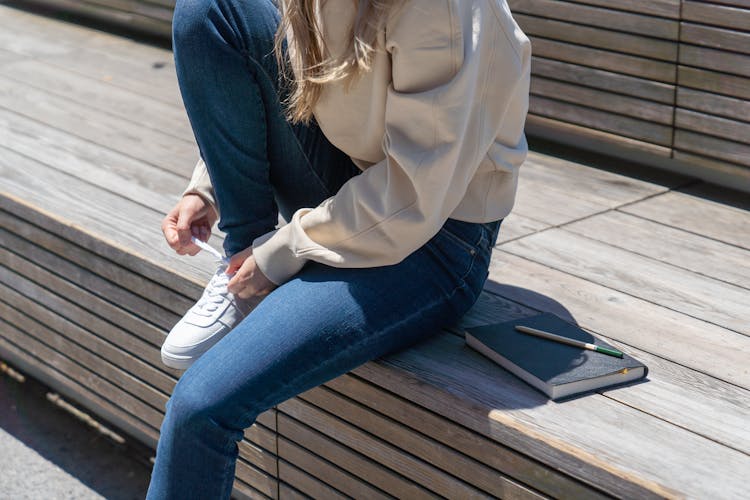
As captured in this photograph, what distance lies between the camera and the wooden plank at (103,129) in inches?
101

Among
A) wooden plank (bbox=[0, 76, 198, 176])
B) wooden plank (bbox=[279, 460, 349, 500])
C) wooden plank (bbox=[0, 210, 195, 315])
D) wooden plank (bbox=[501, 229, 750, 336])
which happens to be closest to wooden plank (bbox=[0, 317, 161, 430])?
wooden plank (bbox=[0, 210, 195, 315])

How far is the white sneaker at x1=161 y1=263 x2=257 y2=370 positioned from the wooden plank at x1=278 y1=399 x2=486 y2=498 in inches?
9.1

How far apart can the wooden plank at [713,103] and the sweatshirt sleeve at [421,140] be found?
1.01 metres

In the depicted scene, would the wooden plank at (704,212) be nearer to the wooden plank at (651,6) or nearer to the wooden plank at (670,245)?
the wooden plank at (670,245)

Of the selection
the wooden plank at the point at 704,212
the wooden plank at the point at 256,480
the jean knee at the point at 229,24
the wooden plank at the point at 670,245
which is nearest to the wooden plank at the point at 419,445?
the wooden plank at the point at 256,480

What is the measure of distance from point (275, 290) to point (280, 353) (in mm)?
129

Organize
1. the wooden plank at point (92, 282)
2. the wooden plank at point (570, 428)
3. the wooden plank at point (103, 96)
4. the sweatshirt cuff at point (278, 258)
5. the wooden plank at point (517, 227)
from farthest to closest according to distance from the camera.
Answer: the wooden plank at point (103, 96), the wooden plank at point (517, 227), the wooden plank at point (92, 282), the sweatshirt cuff at point (278, 258), the wooden plank at point (570, 428)

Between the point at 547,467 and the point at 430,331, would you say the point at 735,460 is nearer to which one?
the point at 547,467

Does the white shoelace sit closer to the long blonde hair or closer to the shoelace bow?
the shoelace bow

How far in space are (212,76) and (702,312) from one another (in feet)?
3.00

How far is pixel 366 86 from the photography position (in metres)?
1.42

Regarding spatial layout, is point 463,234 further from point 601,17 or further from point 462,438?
point 601,17

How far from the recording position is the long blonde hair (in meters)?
1.36

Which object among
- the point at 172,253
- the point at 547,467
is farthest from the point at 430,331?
the point at 172,253
